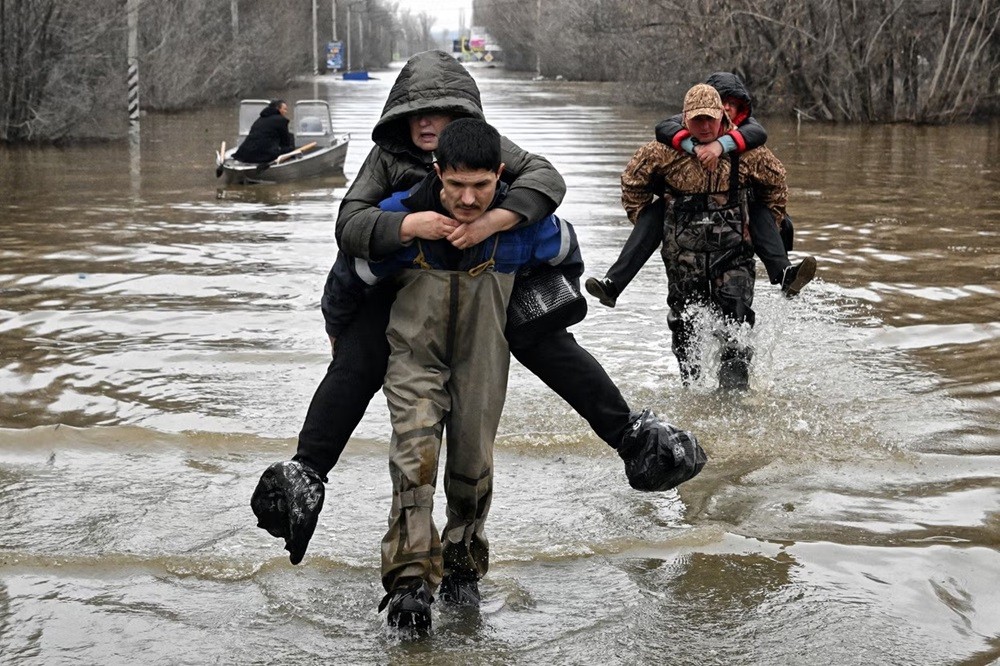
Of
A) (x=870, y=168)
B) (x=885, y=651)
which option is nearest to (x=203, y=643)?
(x=885, y=651)

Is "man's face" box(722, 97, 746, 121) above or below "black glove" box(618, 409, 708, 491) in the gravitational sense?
above

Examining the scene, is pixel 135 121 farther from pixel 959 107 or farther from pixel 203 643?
pixel 203 643

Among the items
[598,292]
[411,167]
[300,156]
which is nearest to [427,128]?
[411,167]

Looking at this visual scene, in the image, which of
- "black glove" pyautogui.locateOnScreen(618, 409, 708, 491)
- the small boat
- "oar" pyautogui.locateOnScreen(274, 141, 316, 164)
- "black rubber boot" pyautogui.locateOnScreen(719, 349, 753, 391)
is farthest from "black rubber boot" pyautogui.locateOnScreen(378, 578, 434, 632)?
"oar" pyautogui.locateOnScreen(274, 141, 316, 164)

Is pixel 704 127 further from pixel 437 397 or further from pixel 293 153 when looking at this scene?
pixel 293 153

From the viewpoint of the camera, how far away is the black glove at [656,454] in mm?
4801

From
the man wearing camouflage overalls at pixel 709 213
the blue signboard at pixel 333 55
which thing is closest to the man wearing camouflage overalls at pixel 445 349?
the man wearing camouflage overalls at pixel 709 213

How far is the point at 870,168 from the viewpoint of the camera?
888 inches

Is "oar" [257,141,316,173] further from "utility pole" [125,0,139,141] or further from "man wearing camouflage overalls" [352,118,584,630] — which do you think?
"man wearing camouflage overalls" [352,118,584,630]

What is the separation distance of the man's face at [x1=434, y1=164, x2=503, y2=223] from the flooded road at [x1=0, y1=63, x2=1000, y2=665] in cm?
137

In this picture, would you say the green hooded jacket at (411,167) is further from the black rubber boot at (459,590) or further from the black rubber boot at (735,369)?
the black rubber boot at (735,369)

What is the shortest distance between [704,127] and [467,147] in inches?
125

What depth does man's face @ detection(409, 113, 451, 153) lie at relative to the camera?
4625 millimetres

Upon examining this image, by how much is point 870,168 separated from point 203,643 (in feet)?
64.2
